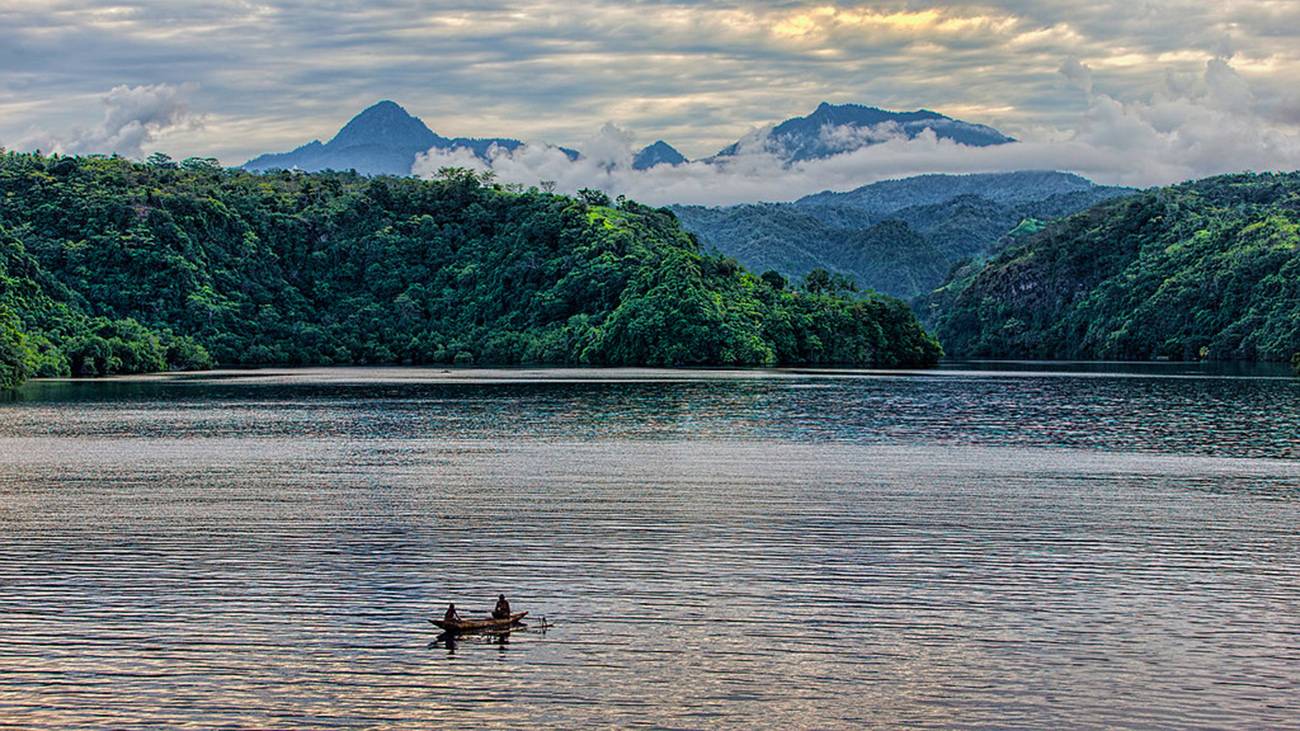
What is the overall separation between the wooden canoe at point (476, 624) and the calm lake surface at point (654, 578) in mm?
310

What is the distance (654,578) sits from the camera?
3050cm

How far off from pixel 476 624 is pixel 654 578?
264 inches

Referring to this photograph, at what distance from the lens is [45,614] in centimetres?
2647

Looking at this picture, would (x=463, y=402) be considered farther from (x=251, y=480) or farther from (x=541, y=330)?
(x=541, y=330)

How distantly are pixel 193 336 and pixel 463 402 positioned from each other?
97815 mm

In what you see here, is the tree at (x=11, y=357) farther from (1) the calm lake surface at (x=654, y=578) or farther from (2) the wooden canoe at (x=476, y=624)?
(2) the wooden canoe at (x=476, y=624)

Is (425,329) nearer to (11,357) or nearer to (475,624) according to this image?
(11,357)

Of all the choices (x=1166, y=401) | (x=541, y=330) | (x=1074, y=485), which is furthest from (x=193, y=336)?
(x=1074, y=485)

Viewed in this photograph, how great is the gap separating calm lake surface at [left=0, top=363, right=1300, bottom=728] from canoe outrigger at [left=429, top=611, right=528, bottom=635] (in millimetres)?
307

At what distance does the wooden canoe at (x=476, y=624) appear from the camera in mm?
24531

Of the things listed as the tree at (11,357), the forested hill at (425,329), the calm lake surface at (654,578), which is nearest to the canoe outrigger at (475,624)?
the calm lake surface at (654,578)

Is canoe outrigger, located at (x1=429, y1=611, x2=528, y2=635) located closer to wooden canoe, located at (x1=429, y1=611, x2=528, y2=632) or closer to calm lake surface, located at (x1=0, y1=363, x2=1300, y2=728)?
wooden canoe, located at (x1=429, y1=611, x2=528, y2=632)

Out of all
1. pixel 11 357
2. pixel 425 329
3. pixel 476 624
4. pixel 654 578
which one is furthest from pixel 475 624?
pixel 425 329

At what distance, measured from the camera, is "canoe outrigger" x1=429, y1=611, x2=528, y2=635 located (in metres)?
24.5
